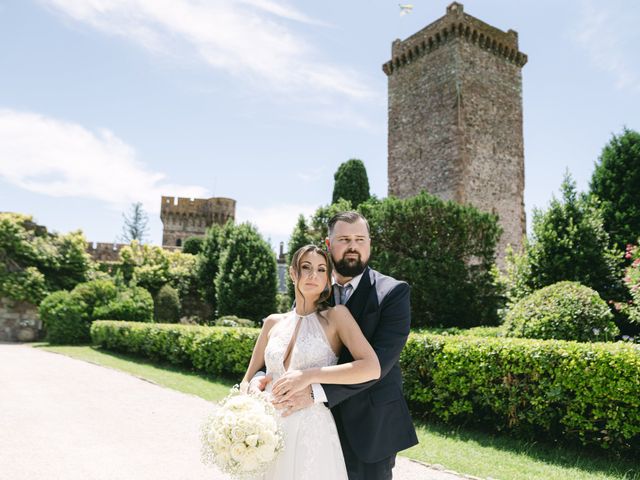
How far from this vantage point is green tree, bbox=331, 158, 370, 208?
2744 centimetres

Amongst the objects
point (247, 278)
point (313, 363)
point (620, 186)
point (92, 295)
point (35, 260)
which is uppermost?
point (620, 186)

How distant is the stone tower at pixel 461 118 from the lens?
72.2 ft

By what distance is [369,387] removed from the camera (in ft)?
8.84

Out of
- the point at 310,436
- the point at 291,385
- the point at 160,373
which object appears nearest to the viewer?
the point at 291,385

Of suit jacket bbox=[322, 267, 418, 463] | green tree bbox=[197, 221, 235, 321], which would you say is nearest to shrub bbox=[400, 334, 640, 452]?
suit jacket bbox=[322, 267, 418, 463]

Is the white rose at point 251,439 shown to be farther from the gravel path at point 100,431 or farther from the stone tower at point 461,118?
the stone tower at point 461,118

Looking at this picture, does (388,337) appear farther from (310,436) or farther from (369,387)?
(310,436)

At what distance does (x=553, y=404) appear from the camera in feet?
19.4

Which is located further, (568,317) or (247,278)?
(247,278)

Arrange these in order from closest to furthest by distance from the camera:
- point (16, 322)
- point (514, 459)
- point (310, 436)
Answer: point (310, 436) < point (514, 459) < point (16, 322)

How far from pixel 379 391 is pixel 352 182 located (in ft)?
82.9

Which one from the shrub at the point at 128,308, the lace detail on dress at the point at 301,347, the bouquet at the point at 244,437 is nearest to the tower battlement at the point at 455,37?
the shrub at the point at 128,308

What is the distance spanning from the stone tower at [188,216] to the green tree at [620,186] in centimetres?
3218

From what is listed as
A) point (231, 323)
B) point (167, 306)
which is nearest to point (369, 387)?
point (231, 323)
